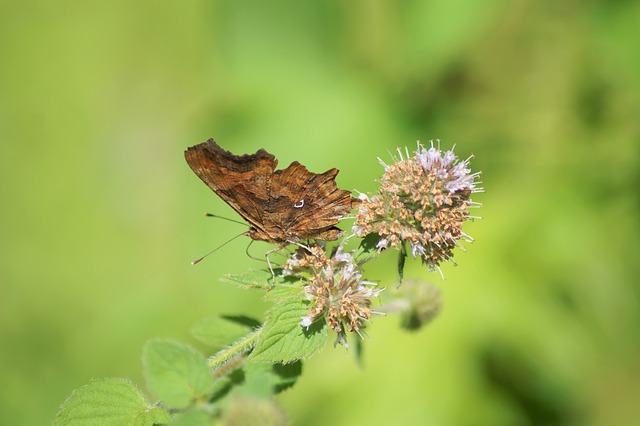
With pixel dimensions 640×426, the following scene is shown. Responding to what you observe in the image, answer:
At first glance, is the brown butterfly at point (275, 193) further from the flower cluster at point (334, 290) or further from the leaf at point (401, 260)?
the leaf at point (401, 260)

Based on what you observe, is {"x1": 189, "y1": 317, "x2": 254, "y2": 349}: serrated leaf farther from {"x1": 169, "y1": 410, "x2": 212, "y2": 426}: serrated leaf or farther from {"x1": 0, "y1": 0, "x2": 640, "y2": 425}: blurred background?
{"x1": 0, "y1": 0, "x2": 640, "y2": 425}: blurred background

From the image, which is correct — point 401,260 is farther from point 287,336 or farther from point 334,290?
point 287,336

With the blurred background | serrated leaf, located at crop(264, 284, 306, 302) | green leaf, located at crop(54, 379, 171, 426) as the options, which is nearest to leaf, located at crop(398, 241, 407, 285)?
serrated leaf, located at crop(264, 284, 306, 302)

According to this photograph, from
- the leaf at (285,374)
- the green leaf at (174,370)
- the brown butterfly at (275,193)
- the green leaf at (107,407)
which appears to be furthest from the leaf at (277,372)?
the brown butterfly at (275,193)

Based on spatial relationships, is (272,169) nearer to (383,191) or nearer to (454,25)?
(383,191)

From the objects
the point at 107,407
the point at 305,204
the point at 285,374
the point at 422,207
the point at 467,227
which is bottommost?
the point at 107,407

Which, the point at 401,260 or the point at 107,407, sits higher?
the point at 401,260

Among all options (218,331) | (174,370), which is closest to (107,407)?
(174,370)
